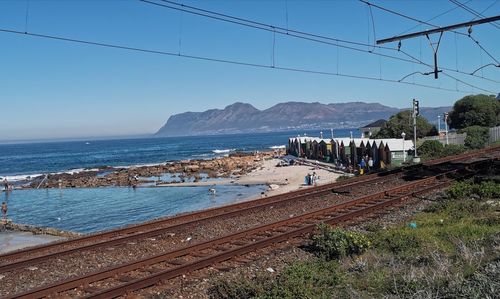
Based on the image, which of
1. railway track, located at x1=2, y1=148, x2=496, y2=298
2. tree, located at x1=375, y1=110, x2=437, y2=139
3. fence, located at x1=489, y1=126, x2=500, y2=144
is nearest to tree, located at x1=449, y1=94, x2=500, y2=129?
tree, located at x1=375, y1=110, x2=437, y2=139

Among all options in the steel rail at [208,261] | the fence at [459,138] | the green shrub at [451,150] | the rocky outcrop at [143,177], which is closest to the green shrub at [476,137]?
the fence at [459,138]

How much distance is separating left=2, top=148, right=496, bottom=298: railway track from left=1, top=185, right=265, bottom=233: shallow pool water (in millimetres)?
14249

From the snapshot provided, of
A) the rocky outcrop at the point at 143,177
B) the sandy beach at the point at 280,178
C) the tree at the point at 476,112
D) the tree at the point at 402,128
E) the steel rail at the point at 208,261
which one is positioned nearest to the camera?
the steel rail at the point at 208,261

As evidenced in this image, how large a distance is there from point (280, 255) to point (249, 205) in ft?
26.3

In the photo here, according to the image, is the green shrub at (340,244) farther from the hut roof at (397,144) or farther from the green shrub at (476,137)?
the green shrub at (476,137)

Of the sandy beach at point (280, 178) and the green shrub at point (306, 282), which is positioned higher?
the green shrub at point (306, 282)

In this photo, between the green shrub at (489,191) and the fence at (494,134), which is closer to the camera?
the green shrub at (489,191)

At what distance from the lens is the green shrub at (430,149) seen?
40.1 m

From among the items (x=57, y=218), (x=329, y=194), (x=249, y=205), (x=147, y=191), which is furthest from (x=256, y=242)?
(x=147, y=191)

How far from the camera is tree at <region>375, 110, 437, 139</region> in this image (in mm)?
59709

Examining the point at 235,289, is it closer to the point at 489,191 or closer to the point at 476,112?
the point at 489,191

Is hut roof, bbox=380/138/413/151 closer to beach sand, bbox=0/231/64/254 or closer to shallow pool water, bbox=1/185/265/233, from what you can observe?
shallow pool water, bbox=1/185/265/233

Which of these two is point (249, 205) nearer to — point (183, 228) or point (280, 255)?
point (183, 228)

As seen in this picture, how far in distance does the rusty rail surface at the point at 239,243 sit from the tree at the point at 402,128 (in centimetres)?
3994
